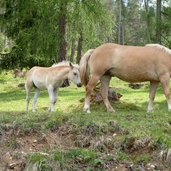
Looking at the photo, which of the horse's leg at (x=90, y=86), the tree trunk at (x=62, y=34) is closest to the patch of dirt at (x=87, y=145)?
the horse's leg at (x=90, y=86)

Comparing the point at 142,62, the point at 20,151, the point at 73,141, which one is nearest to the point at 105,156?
the point at 73,141

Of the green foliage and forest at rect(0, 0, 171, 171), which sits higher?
the green foliage

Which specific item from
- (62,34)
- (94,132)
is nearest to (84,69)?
(94,132)

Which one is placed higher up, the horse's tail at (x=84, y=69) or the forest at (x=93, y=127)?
the horse's tail at (x=84, y=69)

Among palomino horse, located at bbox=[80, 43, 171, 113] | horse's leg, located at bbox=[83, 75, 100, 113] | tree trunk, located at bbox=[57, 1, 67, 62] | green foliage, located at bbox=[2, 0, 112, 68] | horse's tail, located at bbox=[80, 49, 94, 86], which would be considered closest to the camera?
palomino horse, located at bbox=[80, 43, 171, 113]

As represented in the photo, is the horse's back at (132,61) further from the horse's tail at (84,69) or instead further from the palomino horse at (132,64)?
the horse's tail at (84,69)

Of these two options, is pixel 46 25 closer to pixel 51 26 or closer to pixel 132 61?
pixel 51 26

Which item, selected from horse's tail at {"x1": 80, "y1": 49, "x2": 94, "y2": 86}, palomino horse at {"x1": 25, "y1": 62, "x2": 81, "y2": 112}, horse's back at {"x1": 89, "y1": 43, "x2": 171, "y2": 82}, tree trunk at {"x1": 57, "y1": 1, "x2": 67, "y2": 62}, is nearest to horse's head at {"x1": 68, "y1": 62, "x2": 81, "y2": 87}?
palomino horse at {"x1": 25, "y1": 62, "x2": 81, "y2": 112}

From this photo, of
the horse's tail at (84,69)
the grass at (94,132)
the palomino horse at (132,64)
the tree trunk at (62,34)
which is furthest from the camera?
the tree trunk at (62,34)

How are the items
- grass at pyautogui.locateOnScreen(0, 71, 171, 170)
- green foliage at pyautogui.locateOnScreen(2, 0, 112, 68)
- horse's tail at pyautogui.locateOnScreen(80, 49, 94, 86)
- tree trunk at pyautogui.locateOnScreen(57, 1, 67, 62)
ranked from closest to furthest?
grass at pyautogui.locateOnScreen(0, 71, 171, 170)
horse's tail at pyautogui.locateOnScreen(80, 49, 94, 86)
green foliage at pyautogui.locateOnScreen(2, 0, 112, 68)
tree trunk at pyautogui.locateOnScreen(57, 1, 67, 62)

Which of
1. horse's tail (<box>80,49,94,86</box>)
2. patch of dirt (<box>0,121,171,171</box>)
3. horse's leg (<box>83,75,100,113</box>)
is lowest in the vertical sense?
patch of dirt (<box>0,121,171,171</box>)

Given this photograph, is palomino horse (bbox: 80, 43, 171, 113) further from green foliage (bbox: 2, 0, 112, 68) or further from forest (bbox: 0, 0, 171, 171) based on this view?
green foliage (bbox: 2, 0, 112, 68)

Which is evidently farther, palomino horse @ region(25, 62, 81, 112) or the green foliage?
the green foliage

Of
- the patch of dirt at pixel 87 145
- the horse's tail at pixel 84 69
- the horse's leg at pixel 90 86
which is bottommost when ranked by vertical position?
the patch of dirt at pixel 87 145
